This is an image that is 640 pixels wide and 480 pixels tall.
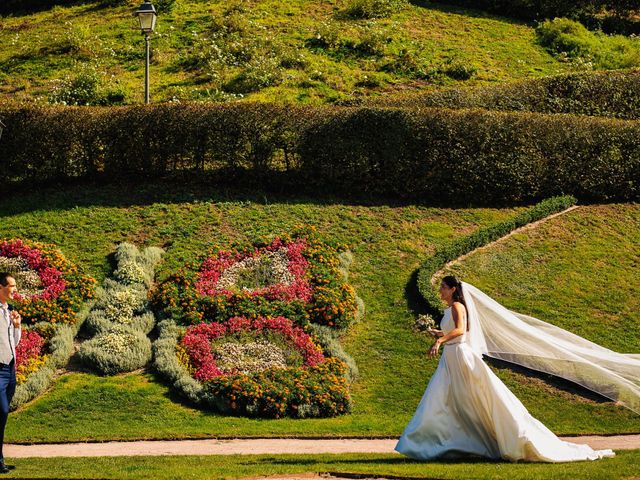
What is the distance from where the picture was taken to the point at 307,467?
1136 centimetres

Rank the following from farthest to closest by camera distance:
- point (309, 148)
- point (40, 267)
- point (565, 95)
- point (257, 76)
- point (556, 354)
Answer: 1. point (257, 76)
2. point (565, 95)
3. point (309, 148)
4. point (40, 267)
5. point (556, 354)

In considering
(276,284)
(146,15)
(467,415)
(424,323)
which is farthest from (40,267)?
(467,415)

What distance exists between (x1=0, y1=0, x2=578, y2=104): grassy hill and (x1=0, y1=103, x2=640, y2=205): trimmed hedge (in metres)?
4.31

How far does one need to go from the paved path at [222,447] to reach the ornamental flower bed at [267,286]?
415 centimetres

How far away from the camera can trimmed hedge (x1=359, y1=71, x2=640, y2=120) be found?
1049 inches

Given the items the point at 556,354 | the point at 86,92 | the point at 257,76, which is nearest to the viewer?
the point at 556,354

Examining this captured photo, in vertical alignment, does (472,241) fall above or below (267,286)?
above

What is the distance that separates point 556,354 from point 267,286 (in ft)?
20.6

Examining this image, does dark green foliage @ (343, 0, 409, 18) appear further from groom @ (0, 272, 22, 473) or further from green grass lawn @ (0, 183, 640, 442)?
groom @ (0, 272, 22, 473)

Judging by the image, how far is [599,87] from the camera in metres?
27.8

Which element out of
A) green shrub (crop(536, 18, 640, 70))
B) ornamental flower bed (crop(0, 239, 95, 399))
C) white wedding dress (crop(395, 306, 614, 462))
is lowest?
ornamental flower bed (crop(0, 239, 95, 399))

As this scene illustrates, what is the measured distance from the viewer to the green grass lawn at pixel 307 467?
34.0 feet

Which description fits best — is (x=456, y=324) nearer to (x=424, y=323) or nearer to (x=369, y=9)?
(x=424, y=323)

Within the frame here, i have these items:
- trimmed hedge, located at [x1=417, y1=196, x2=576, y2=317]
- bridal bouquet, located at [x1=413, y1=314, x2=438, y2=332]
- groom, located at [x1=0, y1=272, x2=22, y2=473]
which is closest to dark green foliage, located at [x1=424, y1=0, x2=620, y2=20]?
trimmed hedge, located at [x1=417, y1=196, x2=576, y2=317]
